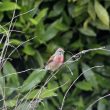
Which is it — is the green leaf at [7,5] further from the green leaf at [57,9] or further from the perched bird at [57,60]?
the perched bird at [57,60]

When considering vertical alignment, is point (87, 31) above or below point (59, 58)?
below

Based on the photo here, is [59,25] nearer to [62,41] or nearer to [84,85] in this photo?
[62,41]

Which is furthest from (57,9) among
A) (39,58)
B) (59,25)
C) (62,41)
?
(39,58)

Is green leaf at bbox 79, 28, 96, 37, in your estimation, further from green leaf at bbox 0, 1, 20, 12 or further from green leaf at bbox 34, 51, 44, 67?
green leaf at bbox 0, 1, 20, 12

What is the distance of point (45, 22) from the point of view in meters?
3.32

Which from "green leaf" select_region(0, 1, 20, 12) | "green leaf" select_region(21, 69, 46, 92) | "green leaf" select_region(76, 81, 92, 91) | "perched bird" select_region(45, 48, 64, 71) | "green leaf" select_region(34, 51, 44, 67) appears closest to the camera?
"perched bird" select_region(45, 48, 64, 71)

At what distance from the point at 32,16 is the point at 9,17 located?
0.16 meters

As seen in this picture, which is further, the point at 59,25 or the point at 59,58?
the point at 59,25

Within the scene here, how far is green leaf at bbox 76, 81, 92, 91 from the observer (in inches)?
129

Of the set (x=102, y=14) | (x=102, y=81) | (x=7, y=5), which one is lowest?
(x=102, y=81)

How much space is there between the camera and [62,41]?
3.29m

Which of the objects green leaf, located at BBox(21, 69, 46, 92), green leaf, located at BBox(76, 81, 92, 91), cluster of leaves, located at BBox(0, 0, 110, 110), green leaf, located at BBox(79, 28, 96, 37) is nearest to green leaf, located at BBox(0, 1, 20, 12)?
cluster of leaves, located at BBox(0, 0, 110, 110)

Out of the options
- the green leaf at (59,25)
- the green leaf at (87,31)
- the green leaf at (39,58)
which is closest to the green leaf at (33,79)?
the green leaf at (39,58)

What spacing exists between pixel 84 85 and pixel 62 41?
341mm
